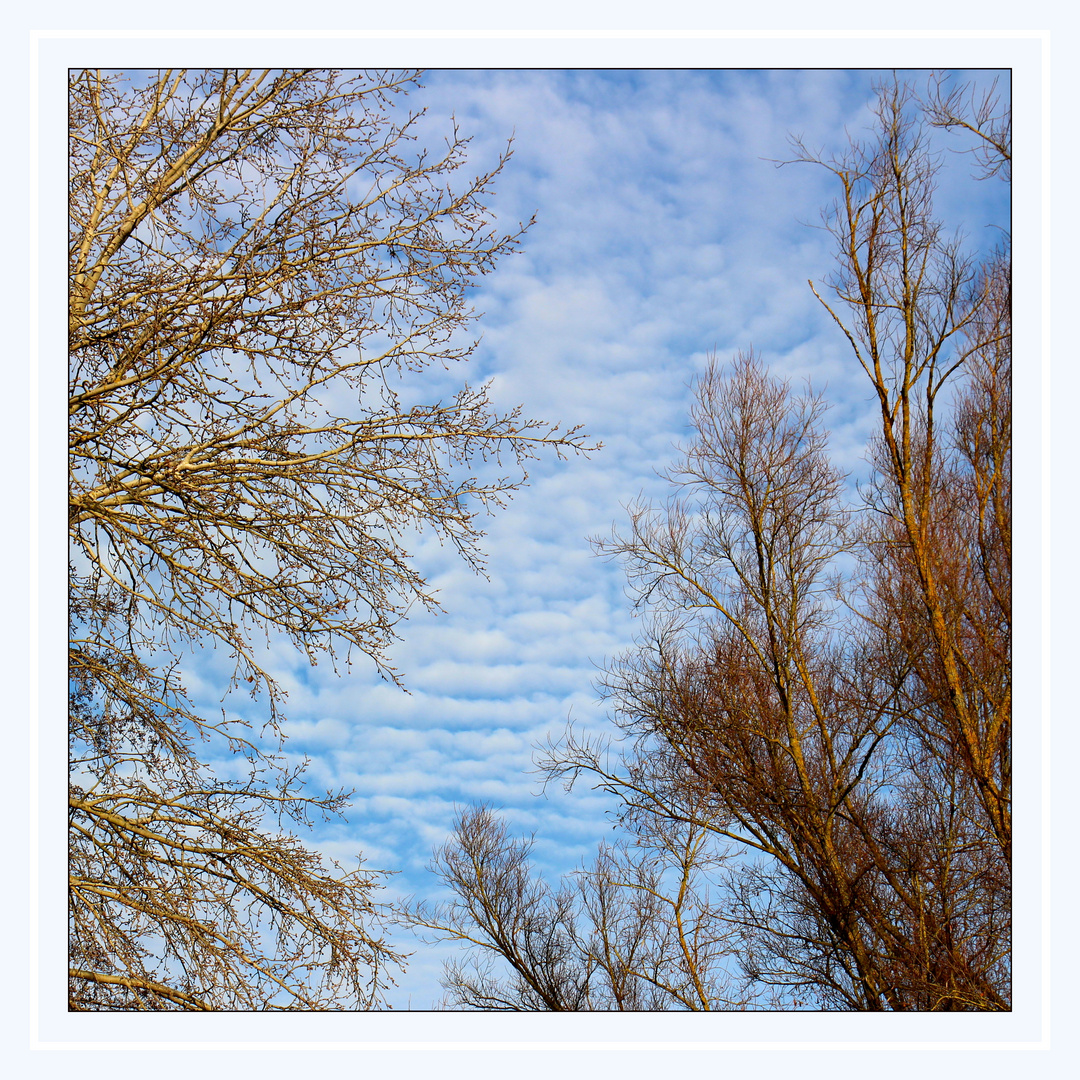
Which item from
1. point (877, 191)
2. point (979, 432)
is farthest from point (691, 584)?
point (877, 191)

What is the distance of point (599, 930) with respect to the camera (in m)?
13.5

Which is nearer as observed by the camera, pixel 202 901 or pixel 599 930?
pixel 202 901

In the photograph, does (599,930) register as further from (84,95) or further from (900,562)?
(84,95)

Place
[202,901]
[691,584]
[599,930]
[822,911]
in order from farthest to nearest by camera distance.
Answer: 1. [599,930]
2. [691,584]
3. [822,911]
4. [202,901]
